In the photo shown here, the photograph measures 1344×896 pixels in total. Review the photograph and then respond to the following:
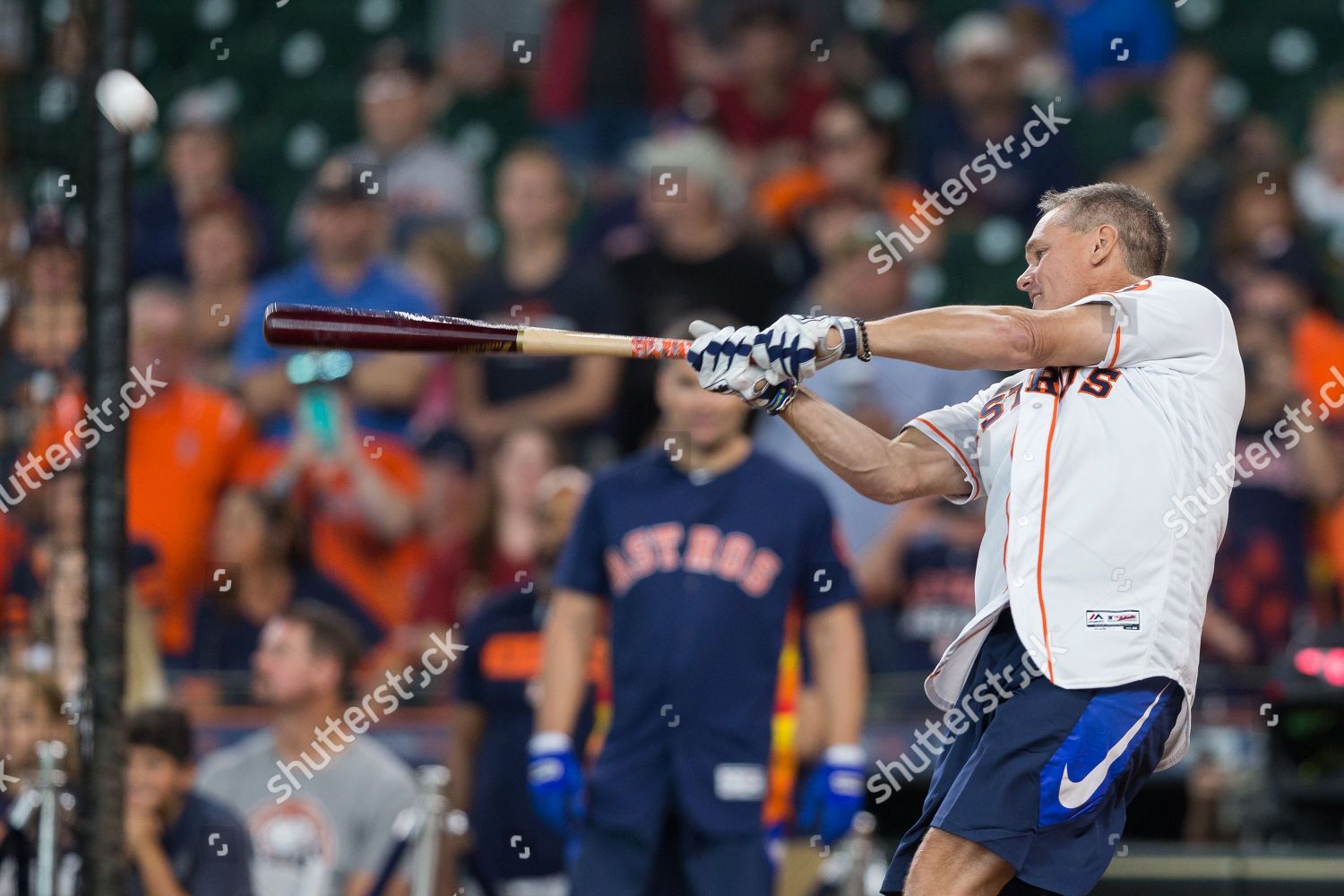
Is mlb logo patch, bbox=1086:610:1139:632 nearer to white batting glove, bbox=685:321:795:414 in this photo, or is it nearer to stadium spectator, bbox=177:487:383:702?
white batting glove, bbox=685:321:795:414

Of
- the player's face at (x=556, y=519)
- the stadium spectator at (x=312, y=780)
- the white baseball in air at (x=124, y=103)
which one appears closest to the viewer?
the white baseball in air at (x=124, y=103)

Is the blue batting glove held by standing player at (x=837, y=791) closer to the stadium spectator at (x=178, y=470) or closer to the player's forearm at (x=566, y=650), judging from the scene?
the player's forearm at (x=566, y=650)

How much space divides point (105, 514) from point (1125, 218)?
102 inches

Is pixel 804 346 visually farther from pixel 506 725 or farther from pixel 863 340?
pixel 506 725

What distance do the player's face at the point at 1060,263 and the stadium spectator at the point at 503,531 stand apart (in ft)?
11.1

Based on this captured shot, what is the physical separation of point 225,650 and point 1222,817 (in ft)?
12.1

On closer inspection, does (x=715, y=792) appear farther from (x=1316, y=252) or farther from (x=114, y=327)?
(x=1316, y=252)

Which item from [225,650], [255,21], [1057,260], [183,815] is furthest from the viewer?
[255,21]

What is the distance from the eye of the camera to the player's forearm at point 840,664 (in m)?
5.36

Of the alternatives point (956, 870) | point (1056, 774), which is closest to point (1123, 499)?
point (1056, 774)

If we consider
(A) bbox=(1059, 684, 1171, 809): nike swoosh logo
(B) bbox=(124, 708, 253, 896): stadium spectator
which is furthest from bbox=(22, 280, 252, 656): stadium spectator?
(A) bbox=(1059, 684, 1171, 809): nike swoosh logo

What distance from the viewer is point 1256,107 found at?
9750mm

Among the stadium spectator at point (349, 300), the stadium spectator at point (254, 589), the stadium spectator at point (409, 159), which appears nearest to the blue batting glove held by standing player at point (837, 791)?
the stadium spectator at point (254, 589)

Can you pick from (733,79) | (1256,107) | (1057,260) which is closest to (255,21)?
(733,79)
